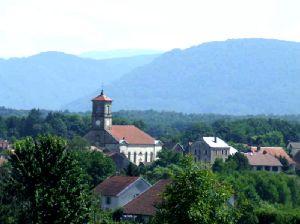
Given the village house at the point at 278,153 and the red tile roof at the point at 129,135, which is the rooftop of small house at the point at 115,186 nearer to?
the village house at the point at 278,153

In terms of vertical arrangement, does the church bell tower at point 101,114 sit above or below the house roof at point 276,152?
above

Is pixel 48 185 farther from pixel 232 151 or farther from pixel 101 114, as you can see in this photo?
pixel 232 151

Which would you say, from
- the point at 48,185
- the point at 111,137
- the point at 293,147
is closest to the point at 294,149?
the point at 293,147

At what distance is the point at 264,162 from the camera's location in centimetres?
9962

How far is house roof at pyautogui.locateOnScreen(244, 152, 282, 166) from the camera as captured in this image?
99113mm

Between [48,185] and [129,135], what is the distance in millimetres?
81676

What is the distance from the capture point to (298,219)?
45594mm


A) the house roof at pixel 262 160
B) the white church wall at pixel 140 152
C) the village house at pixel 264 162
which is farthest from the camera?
the white church wall at pixel 140 152

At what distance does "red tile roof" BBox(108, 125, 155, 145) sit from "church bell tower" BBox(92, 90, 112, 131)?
972 mm

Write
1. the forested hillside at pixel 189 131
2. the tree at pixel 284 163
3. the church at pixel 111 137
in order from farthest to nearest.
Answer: the forested hillside at pixel 189 131 < the church at pixel 111 137 < the tree at pixel 284 163

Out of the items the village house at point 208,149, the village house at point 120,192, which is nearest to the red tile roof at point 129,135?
the village house at point 208,149

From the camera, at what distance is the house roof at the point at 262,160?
99113mm

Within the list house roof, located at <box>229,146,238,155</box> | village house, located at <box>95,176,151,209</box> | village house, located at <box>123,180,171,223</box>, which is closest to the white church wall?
house roof, located at <box>229,146,238,155</box>

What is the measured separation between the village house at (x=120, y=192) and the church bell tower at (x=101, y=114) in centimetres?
5107
